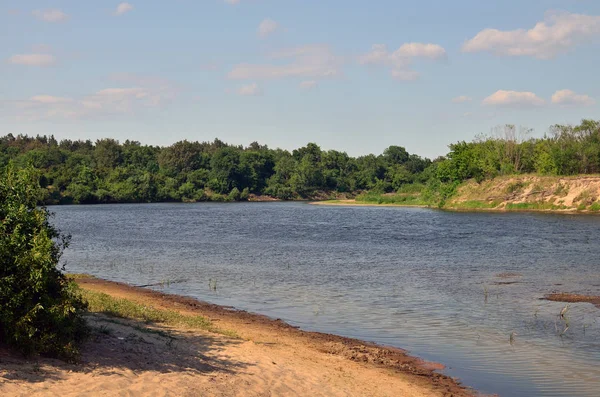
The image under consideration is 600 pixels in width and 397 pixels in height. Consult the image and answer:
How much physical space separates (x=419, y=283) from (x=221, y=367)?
60.4 ft

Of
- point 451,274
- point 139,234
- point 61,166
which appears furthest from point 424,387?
point 61,166

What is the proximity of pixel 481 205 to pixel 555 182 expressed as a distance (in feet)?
41.1

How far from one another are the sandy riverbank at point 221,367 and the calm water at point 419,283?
1.65 meters

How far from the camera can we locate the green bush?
11.9m

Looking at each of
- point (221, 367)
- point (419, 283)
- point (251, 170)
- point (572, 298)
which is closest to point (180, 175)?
point (251, 170)

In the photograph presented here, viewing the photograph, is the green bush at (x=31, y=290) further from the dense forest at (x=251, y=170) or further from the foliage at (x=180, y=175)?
the foliage at (x=180, y=175)

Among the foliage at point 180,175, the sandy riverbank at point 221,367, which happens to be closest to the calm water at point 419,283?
the sandy riverbank at point 221,367

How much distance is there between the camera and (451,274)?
34.1 meters

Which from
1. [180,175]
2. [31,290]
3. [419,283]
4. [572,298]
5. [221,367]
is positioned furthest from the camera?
[180,175]

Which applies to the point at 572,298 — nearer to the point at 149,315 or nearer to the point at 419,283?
the point at 419,283

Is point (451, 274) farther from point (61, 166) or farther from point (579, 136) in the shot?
point (61, 166)

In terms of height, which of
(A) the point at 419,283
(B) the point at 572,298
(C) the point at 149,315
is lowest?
(A) the point at 419,283

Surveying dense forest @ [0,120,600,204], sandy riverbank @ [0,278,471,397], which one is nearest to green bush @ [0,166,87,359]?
sandy riverbank @ [0,278,471,397]

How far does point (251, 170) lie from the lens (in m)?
Answer: 185
